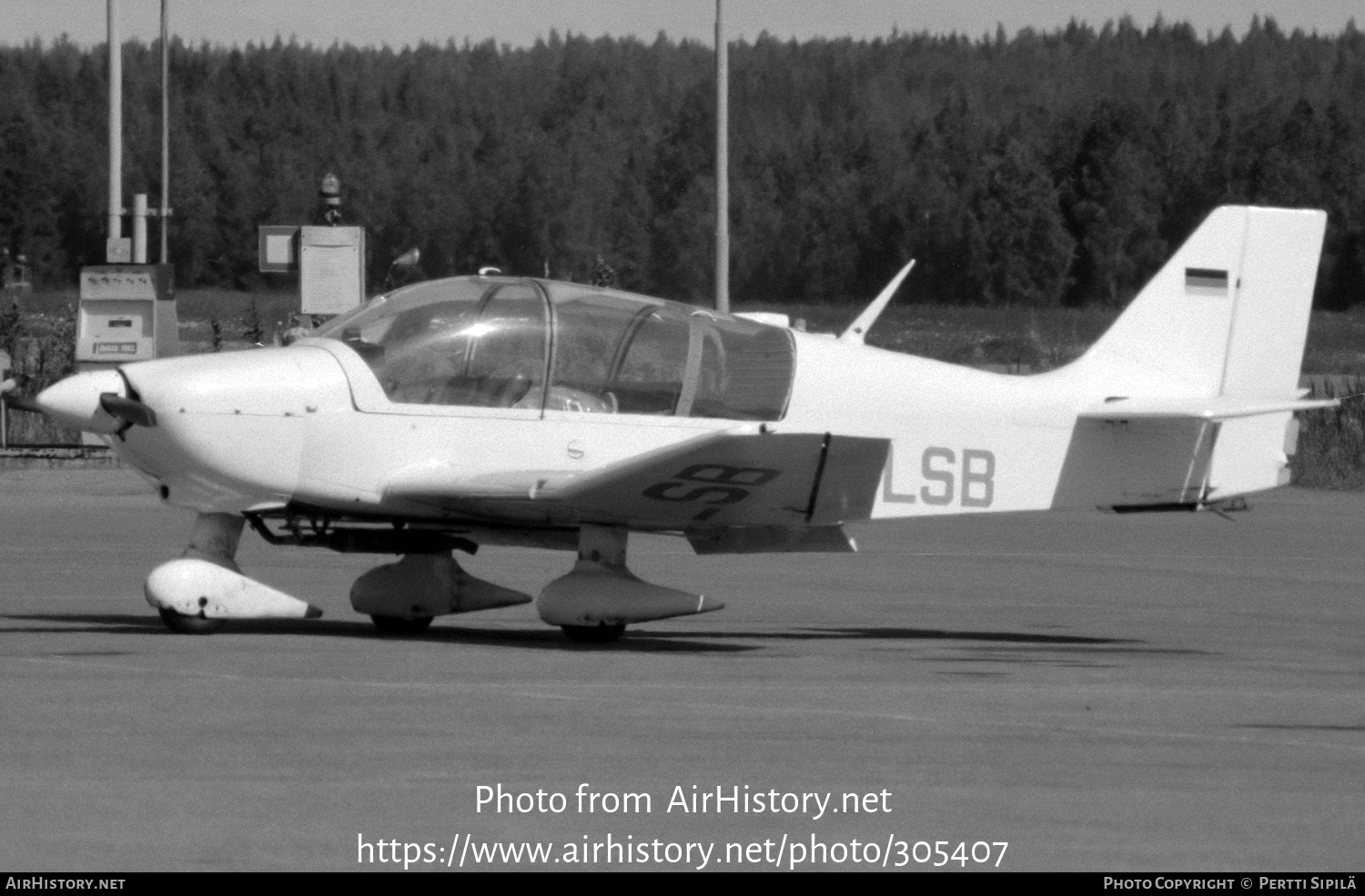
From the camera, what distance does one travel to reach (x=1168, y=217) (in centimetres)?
6938

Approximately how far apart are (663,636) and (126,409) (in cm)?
311

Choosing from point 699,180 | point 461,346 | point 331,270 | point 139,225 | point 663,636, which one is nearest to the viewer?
point 461,346

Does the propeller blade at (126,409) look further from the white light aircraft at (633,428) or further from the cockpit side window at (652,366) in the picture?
the cockpit side window at (652,366)

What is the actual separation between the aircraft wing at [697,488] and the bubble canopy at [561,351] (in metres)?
0.50

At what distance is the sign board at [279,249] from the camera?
21781mm

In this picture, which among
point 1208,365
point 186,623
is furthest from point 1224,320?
point 186,623

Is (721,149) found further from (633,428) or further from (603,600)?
(603,600)

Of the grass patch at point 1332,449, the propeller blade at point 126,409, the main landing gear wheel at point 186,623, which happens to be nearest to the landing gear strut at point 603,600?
the main landing gear wheel at point 186,623

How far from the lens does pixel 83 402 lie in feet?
32.4

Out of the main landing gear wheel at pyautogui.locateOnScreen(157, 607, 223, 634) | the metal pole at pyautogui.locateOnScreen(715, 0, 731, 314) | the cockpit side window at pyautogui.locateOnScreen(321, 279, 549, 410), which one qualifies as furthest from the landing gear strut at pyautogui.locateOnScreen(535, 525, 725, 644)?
the metal pole at pyautogui.locateOnScreen(715, 0, 731, 314)

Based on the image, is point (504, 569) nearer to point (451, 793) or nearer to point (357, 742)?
point (357, 742)

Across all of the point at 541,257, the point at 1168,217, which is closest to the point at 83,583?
the point at 541,257

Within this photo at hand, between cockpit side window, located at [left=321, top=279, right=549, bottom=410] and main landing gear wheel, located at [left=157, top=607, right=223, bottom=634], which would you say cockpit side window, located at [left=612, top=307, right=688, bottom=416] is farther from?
main landing gear wheel, located at [left=157, top=607, right=223, bottom=634]
